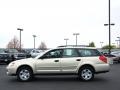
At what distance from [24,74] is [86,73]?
293cm

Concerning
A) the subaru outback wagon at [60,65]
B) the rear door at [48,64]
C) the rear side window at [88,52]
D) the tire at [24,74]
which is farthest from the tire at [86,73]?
the tire at [24,74]

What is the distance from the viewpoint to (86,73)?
546 inches

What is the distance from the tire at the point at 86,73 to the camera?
1385 cm

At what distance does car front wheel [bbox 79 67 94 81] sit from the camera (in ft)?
45.4

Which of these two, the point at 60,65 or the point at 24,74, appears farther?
the point at 24,74

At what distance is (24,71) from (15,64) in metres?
0.54

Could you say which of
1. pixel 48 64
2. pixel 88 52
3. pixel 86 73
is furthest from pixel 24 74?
pixel 88 52

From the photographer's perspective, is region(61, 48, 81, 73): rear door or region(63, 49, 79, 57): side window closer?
region(61, 48, 81, 73): rear door

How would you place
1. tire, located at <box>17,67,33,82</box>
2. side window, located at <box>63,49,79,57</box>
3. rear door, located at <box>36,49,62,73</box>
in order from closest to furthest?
1. rear door, located at <box>36,49,62,73</box>
2. tire, located at <box>17,67,33,82</box>
3. side window, located at <box>63,49,79,57</box>

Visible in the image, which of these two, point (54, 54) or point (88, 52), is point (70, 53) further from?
point (88, 52)

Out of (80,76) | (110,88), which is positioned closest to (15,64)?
(80,76)

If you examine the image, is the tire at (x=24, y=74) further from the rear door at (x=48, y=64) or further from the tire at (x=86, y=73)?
the tire at (x=86, y=73)

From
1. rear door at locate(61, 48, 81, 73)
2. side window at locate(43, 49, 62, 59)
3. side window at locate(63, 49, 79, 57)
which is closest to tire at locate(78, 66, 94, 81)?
rear door at locate(61, 48, 81, 73)

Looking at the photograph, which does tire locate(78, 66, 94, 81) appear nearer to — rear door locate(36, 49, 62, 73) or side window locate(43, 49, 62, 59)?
rear door locate(36, 49, 62, 73)
